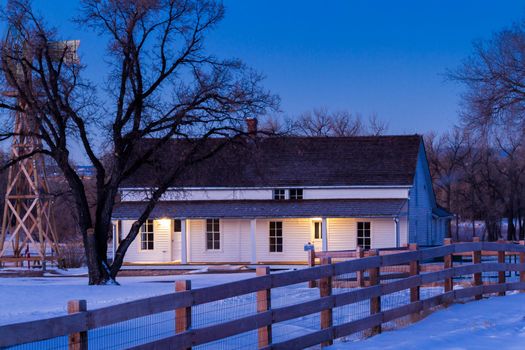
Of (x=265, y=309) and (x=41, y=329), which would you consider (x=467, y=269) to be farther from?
(x=41, y=329)

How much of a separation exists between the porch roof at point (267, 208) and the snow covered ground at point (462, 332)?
86.2 feet

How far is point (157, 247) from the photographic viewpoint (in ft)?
143

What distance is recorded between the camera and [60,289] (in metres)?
24.3

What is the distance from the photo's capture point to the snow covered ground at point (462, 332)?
432 inches

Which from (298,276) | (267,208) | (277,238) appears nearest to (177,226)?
(267,208)

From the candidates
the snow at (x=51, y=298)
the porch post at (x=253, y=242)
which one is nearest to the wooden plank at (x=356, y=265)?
the snow at (x=51, y=298)

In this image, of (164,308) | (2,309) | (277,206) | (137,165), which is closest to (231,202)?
(277,206)

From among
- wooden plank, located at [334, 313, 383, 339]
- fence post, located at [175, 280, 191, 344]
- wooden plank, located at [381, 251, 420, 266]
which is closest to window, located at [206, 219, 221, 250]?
wooden plank, located at [381, 251, 420, 266]

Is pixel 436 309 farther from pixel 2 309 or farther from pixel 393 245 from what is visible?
pixel 393 245

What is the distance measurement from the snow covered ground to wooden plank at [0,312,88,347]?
186 inches

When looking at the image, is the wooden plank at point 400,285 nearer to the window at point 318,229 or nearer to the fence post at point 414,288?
the fence post at point 414,288

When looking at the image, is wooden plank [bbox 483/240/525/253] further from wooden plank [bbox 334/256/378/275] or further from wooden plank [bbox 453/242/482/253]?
wooden plank [bbox 334/256/378/275]

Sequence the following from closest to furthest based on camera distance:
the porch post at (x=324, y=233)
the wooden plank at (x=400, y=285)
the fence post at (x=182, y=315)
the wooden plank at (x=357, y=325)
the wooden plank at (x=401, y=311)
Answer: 1. the fence post at (x=182, y=315)
2. the wooden plank at (x=357, y=325)
3. the wooden plank at (x=401, y=311)
4. the wooden plank at (x=400, y=285)
5. the porch post at (x=324, y=233)

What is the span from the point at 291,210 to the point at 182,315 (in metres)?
33.8
